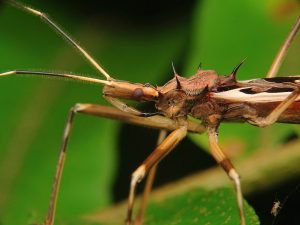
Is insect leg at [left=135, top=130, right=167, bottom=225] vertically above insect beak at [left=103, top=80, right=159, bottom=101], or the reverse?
insect beak at [left=103, top=80, right=159, bottom=101]

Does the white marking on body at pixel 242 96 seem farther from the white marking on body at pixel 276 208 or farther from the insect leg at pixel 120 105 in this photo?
the white marking on body at pixel 276 208

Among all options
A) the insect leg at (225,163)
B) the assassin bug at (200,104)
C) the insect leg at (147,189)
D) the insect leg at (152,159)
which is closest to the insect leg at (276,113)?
the assassin bug at (200,104)

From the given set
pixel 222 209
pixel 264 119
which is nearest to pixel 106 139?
pixel 264 119

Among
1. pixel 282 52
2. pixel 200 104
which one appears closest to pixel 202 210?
pixel 200 104

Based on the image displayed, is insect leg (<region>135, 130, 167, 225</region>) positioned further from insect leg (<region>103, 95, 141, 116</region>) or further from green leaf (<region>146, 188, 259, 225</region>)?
insect leg (<region>103, 95, 141, 116</region>)

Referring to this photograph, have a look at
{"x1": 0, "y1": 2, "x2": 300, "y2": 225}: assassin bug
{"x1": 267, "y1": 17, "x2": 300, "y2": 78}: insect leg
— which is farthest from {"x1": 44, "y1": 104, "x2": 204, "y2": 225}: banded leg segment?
{"x1": 267, "y1": 17, "x2": 300, "y2": 78}: insect leg

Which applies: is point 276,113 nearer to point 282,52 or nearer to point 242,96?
point 242,96
